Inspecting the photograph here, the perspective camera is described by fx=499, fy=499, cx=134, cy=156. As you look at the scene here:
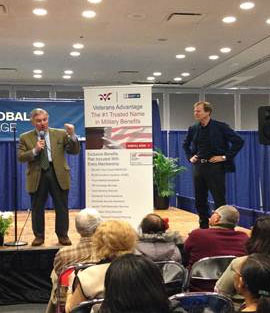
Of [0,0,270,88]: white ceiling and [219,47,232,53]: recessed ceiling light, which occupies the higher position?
[219,47,232,53]: recessed ceiling light

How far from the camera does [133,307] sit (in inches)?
61.4

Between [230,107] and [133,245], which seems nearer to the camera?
[133,245]

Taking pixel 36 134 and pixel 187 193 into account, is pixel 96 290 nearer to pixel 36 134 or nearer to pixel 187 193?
pixel 36 134

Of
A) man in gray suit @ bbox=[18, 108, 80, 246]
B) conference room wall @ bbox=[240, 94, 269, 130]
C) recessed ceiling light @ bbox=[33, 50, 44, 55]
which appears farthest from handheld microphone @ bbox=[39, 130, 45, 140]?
conference room wall @ bbox=[240, 94, 269, 130]

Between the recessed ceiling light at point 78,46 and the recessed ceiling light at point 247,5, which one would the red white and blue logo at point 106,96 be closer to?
the recessed ceiling light at point 247,5

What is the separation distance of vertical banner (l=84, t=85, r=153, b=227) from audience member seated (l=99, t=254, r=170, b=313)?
3811 mm

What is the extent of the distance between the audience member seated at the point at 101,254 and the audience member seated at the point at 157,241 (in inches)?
23.4

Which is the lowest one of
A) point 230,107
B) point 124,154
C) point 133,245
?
point 133,245

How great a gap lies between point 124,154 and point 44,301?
1741 mm

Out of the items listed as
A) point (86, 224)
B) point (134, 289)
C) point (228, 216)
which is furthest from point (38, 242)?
point (134, 289)

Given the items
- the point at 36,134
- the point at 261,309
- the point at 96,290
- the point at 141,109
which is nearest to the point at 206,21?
the point at 141,109

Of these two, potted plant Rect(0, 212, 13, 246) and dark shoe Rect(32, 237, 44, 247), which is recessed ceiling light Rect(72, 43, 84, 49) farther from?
dark shoe Rect(32, 237, 44, 247)

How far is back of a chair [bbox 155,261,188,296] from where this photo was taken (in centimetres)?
295

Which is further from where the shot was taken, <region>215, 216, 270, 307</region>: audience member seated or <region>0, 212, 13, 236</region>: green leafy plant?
<region>0, 212, 13, 236</region>: green leafy plant
